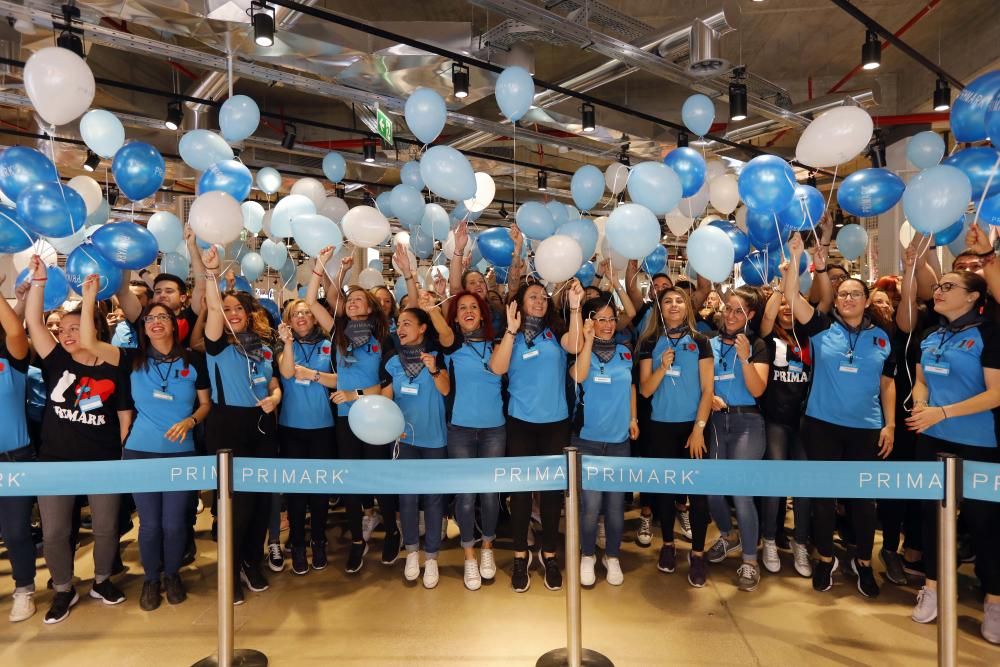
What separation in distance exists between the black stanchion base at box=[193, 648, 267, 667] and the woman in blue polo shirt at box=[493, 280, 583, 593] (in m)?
1.19

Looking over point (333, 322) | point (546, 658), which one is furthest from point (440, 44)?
point (546, 658)

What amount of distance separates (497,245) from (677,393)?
62.7 inches

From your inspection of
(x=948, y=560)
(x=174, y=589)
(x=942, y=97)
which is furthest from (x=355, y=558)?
(x=942, y=97)

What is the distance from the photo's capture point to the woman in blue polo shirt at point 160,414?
2846 millimetres

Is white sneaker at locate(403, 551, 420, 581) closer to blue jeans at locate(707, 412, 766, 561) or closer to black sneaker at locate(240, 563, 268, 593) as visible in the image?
black sneaker at locate(240, 563, 268, 593)

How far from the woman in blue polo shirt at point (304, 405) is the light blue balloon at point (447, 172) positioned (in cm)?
93

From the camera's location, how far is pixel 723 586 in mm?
3148

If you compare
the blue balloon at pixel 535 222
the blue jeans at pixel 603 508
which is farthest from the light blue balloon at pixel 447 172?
the blue jeans at pixel 603 508

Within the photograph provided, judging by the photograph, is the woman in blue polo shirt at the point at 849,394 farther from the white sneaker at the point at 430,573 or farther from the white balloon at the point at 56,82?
the white balloon at the point at 56,82

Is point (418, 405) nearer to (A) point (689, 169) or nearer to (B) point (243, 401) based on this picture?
(B) point (243, 401)

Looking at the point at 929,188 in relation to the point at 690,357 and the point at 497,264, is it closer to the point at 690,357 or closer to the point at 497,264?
the point at 690,357

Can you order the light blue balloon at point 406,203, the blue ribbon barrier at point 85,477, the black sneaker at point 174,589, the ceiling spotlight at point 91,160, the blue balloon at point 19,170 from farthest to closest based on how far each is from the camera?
1. the ceiling spotlight at point 91,160
2. the light blue balloon at point 406,203
3. the black sneaker at point 174,589
4. the blue balloon at point 19,170
5. the blue ribbon barrier at point 85,477

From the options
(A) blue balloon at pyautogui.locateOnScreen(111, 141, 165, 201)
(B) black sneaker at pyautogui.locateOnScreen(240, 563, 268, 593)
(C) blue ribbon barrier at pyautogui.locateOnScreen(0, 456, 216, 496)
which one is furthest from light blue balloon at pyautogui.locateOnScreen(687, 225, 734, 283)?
(A) blue balloon at pyautogui.locateOnScreen(111, 141, 165, 201)

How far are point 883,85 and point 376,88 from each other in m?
5.49
